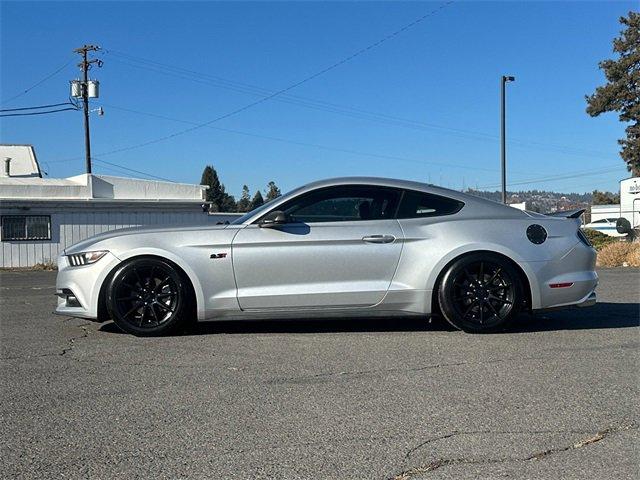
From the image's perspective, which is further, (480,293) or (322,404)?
(480,293)

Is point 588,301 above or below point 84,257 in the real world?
below

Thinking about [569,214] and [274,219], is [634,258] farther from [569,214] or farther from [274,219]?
[274,219]

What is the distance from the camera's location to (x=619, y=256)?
17906mm

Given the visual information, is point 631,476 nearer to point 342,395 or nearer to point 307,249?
point 342,395

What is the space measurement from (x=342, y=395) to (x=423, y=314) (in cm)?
209

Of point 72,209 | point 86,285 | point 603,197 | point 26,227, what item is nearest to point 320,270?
point 86,285

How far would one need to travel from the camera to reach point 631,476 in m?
3.17

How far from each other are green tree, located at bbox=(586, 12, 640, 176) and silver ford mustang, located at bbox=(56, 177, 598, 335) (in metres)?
40.3

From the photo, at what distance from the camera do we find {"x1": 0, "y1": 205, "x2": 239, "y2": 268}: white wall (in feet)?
86.2

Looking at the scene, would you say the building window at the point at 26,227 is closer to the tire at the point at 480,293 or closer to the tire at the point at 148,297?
the tire at the point at 148,297

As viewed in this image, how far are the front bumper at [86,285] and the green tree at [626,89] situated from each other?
138 feet

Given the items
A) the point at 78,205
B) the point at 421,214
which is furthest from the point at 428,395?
the point at 78,205

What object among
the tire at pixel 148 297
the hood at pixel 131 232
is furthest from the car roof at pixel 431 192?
the tire at pixel 148 297

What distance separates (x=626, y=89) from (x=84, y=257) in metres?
42.6
